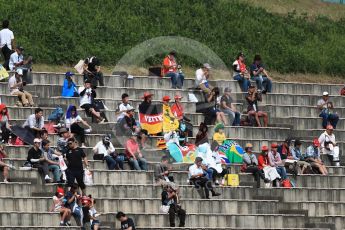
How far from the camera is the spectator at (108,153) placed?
5975cm

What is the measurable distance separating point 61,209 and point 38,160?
264 cm

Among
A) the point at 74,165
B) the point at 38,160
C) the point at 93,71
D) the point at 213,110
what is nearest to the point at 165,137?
the point at 213,110

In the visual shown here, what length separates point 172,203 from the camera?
5769cm

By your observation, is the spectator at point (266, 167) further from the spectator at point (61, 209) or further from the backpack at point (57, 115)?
the spectator at point (61, 209)

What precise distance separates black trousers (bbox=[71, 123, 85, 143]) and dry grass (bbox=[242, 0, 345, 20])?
67.7 ft

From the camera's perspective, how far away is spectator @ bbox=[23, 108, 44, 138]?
59.5m

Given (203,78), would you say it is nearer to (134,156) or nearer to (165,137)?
(165,137)

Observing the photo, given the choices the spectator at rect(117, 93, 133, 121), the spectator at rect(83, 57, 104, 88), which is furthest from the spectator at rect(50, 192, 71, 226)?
the spectator at rect(83, 57, 104, 88)

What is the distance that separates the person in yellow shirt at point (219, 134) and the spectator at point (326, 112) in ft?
17.8

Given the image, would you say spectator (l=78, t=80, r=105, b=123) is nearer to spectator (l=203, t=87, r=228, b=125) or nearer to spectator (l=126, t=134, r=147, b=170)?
spectator (l=126, t=134, r=147, b=170)

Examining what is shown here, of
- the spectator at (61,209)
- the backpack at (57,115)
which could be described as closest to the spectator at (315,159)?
the backpack at (57,115)

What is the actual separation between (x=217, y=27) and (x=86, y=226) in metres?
21.9

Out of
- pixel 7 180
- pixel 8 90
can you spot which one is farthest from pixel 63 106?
pixel 7 180

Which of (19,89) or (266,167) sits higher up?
(19,89)
